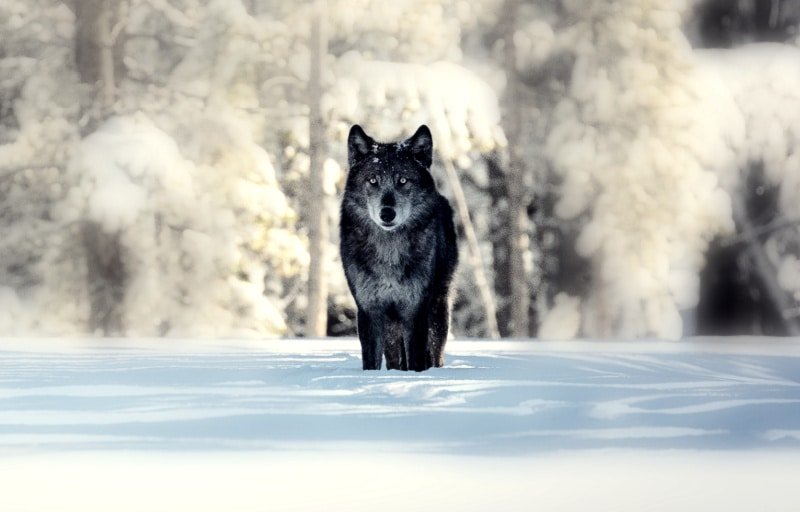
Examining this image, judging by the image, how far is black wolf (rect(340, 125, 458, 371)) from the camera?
21.0 ft

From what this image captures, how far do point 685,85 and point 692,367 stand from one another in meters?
8.30

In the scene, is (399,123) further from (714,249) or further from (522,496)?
(522,496)

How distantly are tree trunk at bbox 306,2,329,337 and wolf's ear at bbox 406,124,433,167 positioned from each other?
Answer: 731 centimetres

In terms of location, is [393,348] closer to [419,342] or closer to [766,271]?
[419,342]

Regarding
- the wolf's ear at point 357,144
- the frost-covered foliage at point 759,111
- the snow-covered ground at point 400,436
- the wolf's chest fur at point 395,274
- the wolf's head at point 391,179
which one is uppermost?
the frost-covered foliage at point 759,111

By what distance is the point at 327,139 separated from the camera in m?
14.0

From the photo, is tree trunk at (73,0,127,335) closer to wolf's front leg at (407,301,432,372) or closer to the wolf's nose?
wolf's front leg at (407,301,432,372)

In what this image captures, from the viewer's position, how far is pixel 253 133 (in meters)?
15.0

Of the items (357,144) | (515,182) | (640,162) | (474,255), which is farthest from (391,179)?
(474,255)

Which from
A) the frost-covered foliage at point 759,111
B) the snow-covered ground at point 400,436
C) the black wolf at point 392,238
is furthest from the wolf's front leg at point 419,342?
the frost-covered foliage at point 759,111

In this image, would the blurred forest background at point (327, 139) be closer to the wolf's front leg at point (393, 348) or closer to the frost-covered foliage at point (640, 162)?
the frost-covered foliage at point (640, 162)

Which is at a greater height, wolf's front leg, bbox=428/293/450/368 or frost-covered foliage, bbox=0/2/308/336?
frost-covered foliage, bbox=0/2/308/336

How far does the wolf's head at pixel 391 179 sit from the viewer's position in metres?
6.34

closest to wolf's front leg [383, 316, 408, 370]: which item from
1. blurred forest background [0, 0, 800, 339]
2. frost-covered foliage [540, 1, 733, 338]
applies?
blurred forest background [0, 0, 800, 339]
